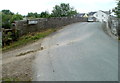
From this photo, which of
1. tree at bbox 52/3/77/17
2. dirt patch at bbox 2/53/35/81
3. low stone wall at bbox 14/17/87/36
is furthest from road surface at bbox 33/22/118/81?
tree at bbox 52/3/77/17

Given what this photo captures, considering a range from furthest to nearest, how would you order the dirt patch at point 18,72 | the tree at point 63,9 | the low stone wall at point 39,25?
the tree at point 63,9 < the low stone wall at point 39,25 < the dirt patch at point 18,72

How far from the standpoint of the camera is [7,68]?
7.20m

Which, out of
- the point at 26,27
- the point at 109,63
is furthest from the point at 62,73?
the point at 26,27

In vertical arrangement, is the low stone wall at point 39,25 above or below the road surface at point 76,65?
above

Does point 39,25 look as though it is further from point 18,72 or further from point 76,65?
point 18,72

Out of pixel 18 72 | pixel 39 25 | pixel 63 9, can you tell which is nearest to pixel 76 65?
pixel 18 72

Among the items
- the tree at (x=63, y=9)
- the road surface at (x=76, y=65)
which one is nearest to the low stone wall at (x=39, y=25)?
the road surface at (x=76, y=65)

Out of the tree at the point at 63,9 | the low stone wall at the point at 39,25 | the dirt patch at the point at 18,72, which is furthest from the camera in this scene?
the tree at the point at 63,9

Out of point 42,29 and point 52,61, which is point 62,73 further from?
point 42,29

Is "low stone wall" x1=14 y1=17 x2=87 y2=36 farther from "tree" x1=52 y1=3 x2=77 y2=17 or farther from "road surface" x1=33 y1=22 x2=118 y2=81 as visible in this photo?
"tree" x1=52 y1=3 x2=77 y2=17

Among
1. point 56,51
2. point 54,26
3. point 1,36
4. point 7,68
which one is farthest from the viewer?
point 54,26

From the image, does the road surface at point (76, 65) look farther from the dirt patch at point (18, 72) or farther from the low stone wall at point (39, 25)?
the low stone wall at point (39, 25)

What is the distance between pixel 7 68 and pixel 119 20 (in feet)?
41.0

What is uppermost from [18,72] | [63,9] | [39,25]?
[63,9]
